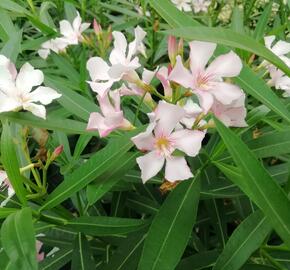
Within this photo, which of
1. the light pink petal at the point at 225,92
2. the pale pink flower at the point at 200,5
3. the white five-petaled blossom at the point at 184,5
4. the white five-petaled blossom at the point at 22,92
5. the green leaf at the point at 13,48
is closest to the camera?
the light pink petal at the point at 225,92

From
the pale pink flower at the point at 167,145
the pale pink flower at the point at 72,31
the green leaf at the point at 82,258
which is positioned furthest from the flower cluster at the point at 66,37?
the pale pink flower at the point at 167,145

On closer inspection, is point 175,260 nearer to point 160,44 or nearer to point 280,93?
point 280,93

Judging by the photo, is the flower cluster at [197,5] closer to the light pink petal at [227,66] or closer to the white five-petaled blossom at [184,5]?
the white five-petaled blossom at [184,5]

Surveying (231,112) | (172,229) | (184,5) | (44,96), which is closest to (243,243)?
(172,229)

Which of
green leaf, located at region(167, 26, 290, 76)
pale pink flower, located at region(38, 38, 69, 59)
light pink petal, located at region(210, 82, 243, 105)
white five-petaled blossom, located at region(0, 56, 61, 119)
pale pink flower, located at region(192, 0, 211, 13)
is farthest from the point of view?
pale pink flower, located at region(192, 0, 211, 13)

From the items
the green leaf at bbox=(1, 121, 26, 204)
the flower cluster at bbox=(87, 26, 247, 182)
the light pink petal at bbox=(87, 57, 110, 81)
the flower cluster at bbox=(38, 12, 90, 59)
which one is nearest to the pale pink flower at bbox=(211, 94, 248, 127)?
the flower cluster at bbox=(87, 26, 247, 182)

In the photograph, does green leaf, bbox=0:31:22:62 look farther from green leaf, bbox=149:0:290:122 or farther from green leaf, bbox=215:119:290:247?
green leaf, bbox=215:119:290:247
